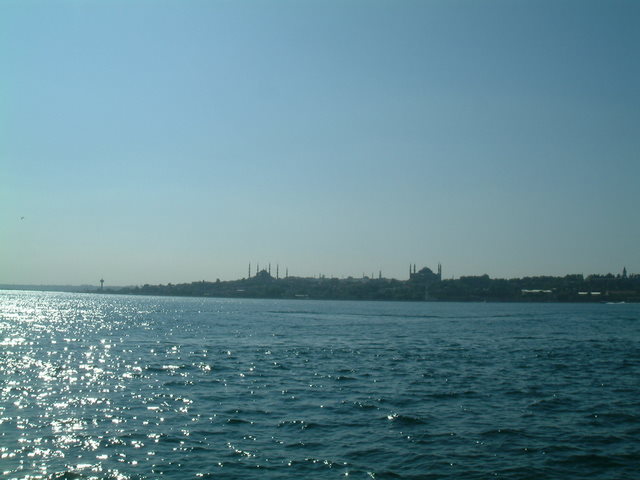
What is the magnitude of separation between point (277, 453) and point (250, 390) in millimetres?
11426

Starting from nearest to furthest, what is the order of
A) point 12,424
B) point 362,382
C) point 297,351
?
point 12,424 < point 362,382 < point 297,351

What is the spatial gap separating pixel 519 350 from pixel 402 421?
31.4 meters

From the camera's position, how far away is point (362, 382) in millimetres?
33656

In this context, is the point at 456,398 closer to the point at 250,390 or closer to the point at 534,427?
the point at 534,427

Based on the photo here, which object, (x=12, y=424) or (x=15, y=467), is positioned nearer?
(x=15, y=467)

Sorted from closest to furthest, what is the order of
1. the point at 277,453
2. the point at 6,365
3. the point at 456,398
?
the point at 277,453 < the point at 456,398 < the point at 6,365

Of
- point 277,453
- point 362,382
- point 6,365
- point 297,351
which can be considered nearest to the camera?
point 277,453

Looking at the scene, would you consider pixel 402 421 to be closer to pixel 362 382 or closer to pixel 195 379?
pixel 362 382

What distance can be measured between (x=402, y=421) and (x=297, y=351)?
26440 millimetres

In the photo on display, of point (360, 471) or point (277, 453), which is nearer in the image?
point (360, 471)

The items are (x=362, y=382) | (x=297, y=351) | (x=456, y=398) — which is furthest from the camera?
(x=297, y=351)

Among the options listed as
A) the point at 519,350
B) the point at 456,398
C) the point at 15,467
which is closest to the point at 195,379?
the point at 456,398

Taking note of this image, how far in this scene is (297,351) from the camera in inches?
1975

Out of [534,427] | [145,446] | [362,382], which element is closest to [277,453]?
[145,446]
